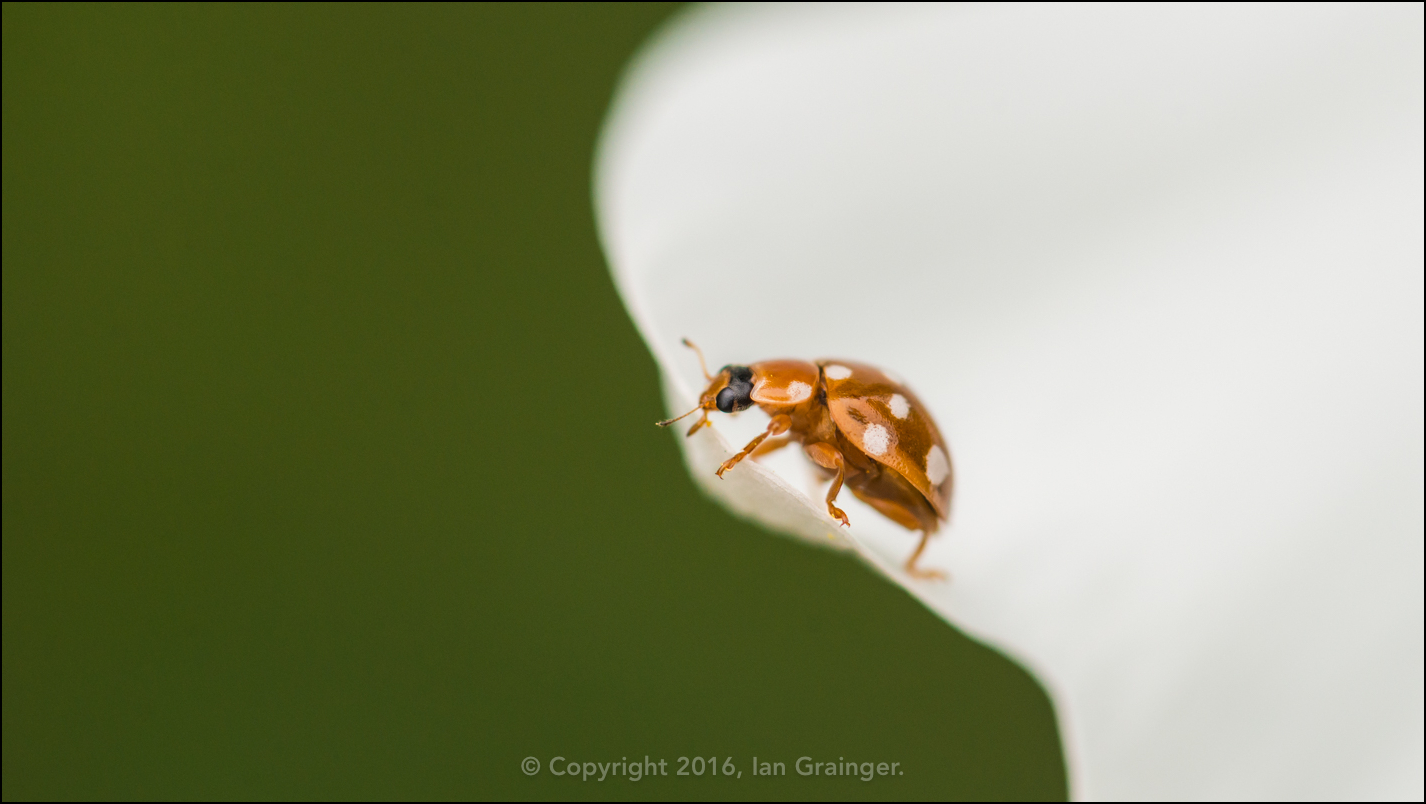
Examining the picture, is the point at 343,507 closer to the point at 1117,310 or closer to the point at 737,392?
the point at 737,392

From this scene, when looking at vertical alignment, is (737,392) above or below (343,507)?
above

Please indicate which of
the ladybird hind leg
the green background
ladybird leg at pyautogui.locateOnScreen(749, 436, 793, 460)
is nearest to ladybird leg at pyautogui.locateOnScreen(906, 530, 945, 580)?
the ladybird hind leg

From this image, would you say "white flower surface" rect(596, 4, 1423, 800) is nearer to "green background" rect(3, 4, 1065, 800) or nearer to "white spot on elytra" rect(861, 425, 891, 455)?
"white spot on elytra" rect(861, 425, 891, 455)

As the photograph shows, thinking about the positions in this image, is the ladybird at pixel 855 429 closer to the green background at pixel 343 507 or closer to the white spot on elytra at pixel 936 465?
the white spot on elytra at pixel 936 465

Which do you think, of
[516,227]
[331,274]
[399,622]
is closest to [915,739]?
[399,622]

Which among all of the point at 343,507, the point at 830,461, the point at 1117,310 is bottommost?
the point at 343,507

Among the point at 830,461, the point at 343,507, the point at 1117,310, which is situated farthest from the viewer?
the point at 343,507

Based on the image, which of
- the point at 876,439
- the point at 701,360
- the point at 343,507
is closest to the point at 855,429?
the point at 876,439
